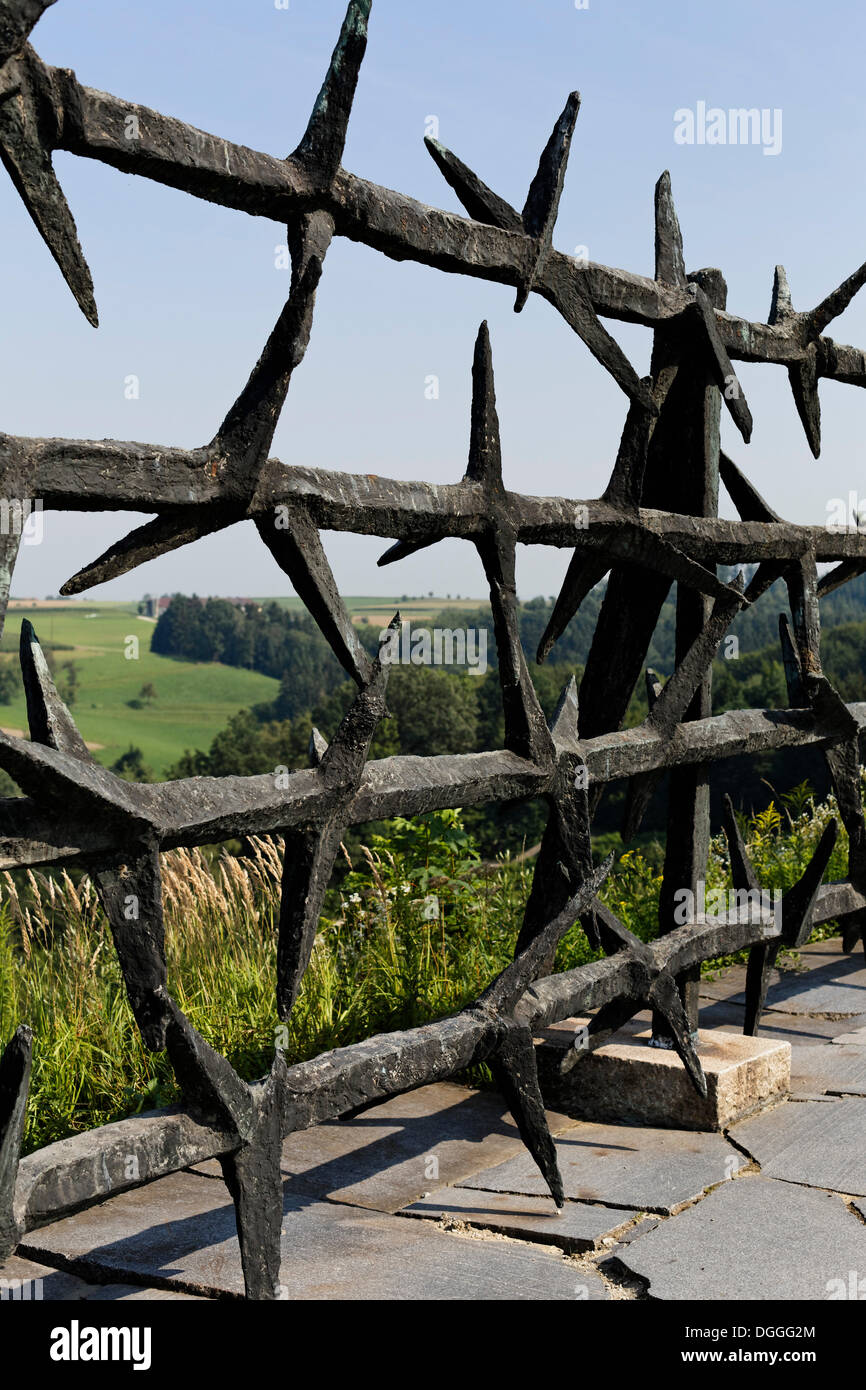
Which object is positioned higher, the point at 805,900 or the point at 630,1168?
the point at 805,900

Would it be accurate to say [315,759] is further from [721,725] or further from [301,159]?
[721,725]

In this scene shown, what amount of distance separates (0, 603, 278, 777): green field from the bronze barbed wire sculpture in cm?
5981

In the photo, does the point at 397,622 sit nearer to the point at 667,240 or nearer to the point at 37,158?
the point at 37,158

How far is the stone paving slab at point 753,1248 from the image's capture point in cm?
316

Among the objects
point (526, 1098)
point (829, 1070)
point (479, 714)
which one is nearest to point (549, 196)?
point (526, 1098)

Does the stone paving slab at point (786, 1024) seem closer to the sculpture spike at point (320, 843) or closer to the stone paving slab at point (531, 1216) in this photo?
the stone paving slab at point (531, 1216)

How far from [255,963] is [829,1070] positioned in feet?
8.36

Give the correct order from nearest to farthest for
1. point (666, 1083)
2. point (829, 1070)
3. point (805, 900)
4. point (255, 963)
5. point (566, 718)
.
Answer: point (566, 718) → point (666, 1083) → point (829, 1070) → point (805, 900) → point (255, 963)

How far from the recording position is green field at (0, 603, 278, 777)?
68056 mm

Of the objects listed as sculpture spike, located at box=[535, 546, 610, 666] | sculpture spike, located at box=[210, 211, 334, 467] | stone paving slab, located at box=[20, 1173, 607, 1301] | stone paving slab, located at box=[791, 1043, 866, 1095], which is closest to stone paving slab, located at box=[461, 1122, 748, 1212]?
stone paving slab, located at box=[20, 1173, 607, 1301]

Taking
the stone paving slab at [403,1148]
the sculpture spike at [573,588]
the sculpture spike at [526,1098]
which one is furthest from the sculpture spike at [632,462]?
the stone paving slab at [403,1148]

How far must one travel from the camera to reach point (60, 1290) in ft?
10.5

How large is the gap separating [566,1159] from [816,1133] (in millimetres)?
883
